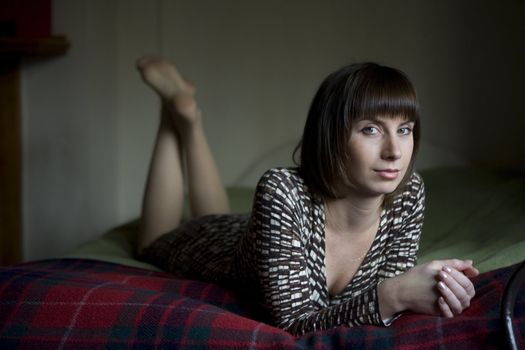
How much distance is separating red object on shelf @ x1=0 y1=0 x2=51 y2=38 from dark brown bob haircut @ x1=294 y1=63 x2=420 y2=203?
5.43ft

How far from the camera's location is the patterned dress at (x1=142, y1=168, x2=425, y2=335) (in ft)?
3.06

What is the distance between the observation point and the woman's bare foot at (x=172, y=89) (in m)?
1.60

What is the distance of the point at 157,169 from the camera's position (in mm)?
1657

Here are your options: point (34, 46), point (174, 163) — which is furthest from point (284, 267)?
point (34, 46)

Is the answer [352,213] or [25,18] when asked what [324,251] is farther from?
[25,18]

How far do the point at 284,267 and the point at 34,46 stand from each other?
1.67m

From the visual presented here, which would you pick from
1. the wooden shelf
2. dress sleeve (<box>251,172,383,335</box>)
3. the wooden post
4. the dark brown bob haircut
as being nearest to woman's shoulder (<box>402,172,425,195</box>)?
the dark brown bob haircut

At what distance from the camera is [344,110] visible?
96cm

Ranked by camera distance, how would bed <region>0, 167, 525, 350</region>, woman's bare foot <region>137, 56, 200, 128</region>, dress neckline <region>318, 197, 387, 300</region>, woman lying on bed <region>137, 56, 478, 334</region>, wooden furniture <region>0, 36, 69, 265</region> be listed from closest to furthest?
bed <region>0, 167, 525, 350</region>, woman lying on bed <region>137, 56, 478, 334</region>, dress neckline <region>318, 197, 387, 300</region>, woman's bare foot <region>137, 56, 200, 128</region>, wooden furniture <region>0, 36, 69, 265</region>

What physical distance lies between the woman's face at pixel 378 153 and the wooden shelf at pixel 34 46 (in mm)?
1646

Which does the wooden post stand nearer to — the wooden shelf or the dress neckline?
the wooden shelf

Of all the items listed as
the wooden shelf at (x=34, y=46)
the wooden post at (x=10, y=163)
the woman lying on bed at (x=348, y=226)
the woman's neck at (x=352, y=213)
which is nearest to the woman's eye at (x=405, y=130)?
the woman lying on bed at (x=348, y=226)

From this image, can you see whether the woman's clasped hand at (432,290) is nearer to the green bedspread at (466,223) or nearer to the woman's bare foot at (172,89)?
the green bedspread at (466,223)

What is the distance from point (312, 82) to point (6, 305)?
5.43 feet
